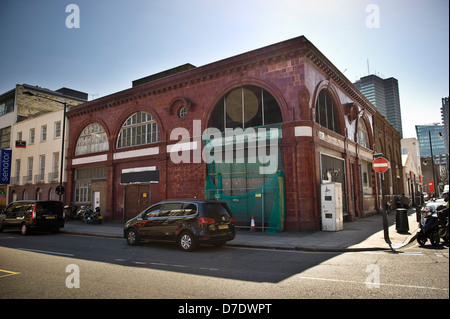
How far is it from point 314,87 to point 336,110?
14.0ft

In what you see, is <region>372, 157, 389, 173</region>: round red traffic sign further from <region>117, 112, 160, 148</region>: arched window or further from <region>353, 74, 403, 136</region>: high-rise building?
<region>353, 74, 403, 136</region>: high-rise building

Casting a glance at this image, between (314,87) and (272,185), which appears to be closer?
(272,185)

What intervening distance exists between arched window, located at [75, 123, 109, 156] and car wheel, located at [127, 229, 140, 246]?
14.1 metres

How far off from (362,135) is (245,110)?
12.8m

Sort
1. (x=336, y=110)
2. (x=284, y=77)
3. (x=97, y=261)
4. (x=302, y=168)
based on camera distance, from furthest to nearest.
A: (x=336, y=110)
(x=284, y=77)
(x=302, y=168)
(x=97, y=261)

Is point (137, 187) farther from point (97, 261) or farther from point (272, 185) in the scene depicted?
point (97, 261)

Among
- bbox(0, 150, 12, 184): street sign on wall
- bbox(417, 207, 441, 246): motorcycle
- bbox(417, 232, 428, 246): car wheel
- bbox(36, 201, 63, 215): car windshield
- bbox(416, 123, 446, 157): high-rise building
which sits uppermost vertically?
bbox(416, 123, 446, 157): high-rise building

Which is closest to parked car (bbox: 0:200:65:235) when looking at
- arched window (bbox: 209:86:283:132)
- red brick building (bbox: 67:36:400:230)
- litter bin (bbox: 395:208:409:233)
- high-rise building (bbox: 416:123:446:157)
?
red brick building (bbox: 67:36:400:230)

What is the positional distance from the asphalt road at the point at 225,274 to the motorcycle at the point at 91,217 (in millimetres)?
11899

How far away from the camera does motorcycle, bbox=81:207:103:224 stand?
21797 mm

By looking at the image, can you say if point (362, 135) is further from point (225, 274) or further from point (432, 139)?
point (432, 139)

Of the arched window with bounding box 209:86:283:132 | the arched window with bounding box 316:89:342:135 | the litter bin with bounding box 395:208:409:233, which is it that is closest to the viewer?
the litter bin with bounding box 395:208:409:233

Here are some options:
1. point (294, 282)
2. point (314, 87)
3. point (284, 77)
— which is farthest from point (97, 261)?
point (314, 87)

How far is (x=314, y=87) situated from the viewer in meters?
16.9
